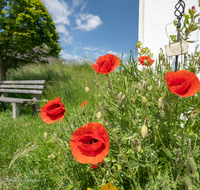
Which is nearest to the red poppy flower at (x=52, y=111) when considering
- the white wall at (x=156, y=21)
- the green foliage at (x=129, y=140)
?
the green foliage at (x=129, y=140)

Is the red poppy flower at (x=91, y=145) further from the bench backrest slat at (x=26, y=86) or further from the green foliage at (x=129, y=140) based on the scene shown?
the bench backrest slat at (x=26, y=86)

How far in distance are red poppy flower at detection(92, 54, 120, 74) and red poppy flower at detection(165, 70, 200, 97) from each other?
30cm

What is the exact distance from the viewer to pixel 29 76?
646 cm

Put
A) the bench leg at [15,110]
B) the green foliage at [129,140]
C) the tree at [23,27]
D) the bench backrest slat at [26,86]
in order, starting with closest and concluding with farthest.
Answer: the green foliage at [129,140] → the bench leg at [15,110] → the bench backrest slat at [26,86] → the tree at [23,27]

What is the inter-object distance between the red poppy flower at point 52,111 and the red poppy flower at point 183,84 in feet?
1.94

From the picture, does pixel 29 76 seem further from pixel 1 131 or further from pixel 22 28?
pixel 1 131

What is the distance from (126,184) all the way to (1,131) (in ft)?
8.01

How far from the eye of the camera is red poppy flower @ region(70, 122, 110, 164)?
603mm

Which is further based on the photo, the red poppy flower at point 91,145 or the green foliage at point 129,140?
the green foliage at point 129,140

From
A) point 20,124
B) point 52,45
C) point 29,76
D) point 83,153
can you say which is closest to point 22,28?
point 52,45

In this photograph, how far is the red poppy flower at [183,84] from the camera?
643mm

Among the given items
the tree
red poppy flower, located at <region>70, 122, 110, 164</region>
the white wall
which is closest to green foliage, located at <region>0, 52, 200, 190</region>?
red poppy flower, located at <region>70, 122, 110, 164</region>

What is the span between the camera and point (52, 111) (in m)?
0.83

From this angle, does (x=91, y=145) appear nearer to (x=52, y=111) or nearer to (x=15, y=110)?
(x=52, y=111)
